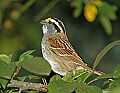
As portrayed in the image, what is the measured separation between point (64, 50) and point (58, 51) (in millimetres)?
37

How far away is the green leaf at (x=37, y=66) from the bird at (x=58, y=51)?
46.9 inches

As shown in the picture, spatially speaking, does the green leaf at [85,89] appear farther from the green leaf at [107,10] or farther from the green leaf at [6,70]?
the green leaf at [107,10]

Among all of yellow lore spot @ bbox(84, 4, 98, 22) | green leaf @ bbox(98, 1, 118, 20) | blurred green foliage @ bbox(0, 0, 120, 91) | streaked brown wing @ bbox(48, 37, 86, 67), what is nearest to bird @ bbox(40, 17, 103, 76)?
streaked brown wing @ bbox(48, 37, 86, 67)

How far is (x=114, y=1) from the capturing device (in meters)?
5.84

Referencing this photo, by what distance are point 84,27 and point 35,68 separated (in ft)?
15.7

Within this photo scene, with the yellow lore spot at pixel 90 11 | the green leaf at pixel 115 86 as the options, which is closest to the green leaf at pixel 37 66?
the green leaf at pixel 115 86

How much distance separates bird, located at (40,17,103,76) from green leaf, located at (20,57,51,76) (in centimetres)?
119

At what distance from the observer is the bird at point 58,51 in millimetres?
2723

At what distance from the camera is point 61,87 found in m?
1.41

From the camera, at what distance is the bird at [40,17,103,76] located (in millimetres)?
2723

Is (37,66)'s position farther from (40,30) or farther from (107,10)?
(40,30)

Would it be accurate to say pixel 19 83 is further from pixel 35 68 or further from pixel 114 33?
pixel 114 33

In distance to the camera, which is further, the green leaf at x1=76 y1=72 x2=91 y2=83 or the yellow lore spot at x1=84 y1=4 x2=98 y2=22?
the yellow lore spot at x1=84 y1=4 x2=98 y2=22

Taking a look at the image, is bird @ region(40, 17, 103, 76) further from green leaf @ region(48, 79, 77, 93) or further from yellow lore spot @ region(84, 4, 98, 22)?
green leaf @ region(48, 79, 77, 93)
